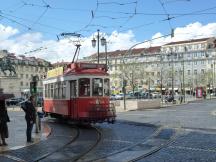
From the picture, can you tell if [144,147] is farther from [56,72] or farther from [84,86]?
[56,72]

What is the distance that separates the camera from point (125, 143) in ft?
57.3

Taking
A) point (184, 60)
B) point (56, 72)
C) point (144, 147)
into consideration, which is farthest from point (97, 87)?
point (184, 60)

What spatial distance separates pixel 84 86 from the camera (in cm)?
2398

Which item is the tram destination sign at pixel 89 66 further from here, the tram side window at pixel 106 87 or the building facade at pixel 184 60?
the building facade at pixel 184 60

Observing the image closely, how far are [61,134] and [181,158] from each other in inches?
372

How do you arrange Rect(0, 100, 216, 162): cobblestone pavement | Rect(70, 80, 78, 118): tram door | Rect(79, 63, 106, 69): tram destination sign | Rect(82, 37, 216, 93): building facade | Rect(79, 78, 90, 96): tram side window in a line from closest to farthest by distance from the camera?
Rect(0, 100, 216, 162): cobblestone pavement → Rect(79, 78, 90, 96): tram side window → Rect(70, 80, 78, 118): tram door → Rect(79, 63, 106, 69): tram destination sign → Rect(82, 37, 216, 93): building facade

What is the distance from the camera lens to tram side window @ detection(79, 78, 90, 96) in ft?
78.4

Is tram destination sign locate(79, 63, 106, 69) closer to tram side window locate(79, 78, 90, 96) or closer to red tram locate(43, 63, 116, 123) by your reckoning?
red tram locate(43, 63, 116, 123)

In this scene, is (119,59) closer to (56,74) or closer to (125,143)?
(56,74)

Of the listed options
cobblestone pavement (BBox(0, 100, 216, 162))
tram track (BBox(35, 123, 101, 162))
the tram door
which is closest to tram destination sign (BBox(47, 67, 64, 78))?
the tram door

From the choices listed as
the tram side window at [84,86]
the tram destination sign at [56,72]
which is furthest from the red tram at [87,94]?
the tram destination sign at [56,72]

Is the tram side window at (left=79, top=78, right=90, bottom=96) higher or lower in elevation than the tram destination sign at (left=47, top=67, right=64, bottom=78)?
lower

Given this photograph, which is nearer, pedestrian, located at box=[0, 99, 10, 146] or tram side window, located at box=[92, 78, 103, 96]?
pedestrian, located at box=[0, 99, 10, 146]

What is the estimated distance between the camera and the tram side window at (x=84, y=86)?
23891 mm
